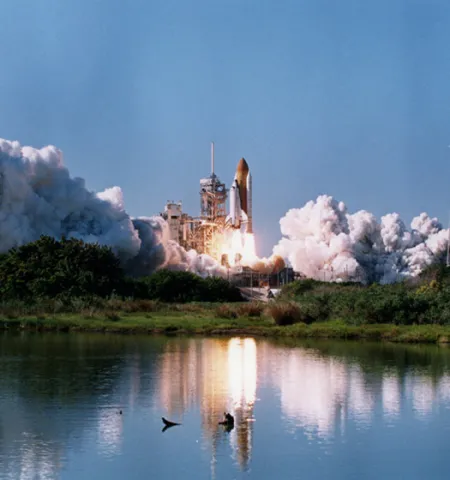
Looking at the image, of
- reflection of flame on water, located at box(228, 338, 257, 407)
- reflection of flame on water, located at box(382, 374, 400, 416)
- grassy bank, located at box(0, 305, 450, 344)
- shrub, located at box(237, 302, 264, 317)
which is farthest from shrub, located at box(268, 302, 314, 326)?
reflection of flame on water, located at box(382, 374, 400, 416)

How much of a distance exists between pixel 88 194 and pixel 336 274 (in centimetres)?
2490

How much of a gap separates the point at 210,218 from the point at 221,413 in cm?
7878

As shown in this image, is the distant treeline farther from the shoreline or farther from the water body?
the water body

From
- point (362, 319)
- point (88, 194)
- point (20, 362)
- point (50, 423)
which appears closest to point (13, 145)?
point (88, 194)

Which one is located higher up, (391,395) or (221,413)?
(391,395)

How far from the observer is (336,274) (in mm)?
93812

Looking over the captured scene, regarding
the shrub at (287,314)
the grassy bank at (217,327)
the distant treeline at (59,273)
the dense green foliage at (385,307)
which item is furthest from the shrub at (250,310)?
the distant treeline at (59,273)

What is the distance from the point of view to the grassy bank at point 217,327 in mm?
40528

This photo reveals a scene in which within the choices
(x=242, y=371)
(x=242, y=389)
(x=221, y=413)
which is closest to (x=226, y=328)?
(x=242, y=371)

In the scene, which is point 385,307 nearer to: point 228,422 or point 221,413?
point 221,413

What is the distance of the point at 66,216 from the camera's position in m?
83.0

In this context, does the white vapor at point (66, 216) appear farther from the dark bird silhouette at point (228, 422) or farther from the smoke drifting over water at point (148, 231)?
the dark bird silhouette at point (228, 422)

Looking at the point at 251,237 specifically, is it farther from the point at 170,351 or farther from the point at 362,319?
the point at 170,351

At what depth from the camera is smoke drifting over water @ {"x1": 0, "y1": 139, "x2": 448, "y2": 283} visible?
7725 centimetres
